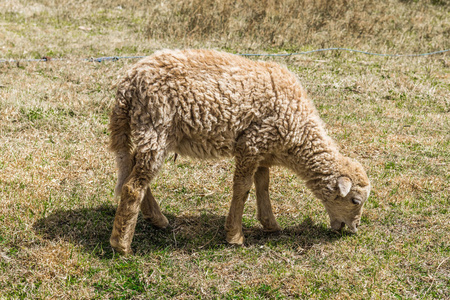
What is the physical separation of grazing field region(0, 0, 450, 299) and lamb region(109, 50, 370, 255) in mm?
401

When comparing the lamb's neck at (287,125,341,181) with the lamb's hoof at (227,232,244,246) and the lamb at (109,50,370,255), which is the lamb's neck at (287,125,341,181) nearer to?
the lamb at (109,50,370,255)

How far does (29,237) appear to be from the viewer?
4594mm

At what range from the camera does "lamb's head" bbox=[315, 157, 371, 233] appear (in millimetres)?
4828

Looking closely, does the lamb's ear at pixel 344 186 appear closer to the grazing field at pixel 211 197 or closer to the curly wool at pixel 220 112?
the curly wool at pixel 220 112

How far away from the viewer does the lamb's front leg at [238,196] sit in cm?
477

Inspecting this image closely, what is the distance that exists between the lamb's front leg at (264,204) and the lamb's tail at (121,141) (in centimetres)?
154

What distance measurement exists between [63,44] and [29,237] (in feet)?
24.7

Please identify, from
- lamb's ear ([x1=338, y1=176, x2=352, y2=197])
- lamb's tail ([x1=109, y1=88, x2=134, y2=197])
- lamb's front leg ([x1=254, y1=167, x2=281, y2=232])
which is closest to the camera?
lamb's tail ([x1=109, y1=88, x2=134, y2=197])

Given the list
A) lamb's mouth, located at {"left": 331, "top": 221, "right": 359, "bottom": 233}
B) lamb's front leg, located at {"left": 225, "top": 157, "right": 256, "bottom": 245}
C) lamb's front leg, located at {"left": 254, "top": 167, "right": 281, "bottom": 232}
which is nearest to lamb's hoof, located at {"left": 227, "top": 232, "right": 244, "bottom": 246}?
lamb's front leg, located at {"left": 225, "top": 157, "right": 256, "bottom": 245}

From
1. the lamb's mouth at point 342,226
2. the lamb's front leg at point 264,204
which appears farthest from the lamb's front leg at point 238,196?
the lamb's mouth at point 342,226

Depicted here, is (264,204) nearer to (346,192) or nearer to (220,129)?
(346,192)

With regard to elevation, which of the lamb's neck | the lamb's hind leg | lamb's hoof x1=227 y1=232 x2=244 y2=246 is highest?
the lamb's neck

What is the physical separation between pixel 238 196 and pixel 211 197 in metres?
1.04

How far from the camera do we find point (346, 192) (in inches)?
186
